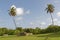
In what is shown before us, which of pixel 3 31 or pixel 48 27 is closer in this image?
pixel 48 27

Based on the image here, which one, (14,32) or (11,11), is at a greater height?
(11,11)

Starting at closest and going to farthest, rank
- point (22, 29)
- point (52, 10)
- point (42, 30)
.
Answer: point (52, 10)
point (42, 30)
point (22, 29)

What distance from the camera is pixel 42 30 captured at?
13462 centimetres

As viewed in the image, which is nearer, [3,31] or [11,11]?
[11,11]

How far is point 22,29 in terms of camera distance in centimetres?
Result: 14575

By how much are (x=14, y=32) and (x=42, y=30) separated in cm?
2160

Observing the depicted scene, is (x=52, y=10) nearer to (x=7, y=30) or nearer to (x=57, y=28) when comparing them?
(x=57, y=28)

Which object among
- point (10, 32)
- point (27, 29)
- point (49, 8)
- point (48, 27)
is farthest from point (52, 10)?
point (10, 32)

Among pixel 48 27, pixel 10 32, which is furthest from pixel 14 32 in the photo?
pixel 48 27

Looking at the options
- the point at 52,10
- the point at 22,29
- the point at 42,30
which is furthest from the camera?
the point at 22,29

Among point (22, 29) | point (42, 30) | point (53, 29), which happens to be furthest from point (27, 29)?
point (53, 29)

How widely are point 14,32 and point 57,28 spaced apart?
3294cm

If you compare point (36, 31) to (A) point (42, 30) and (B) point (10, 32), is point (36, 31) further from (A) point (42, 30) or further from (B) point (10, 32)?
(B) point (10, 32)

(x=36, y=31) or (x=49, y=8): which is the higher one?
(x=49, y=8)
